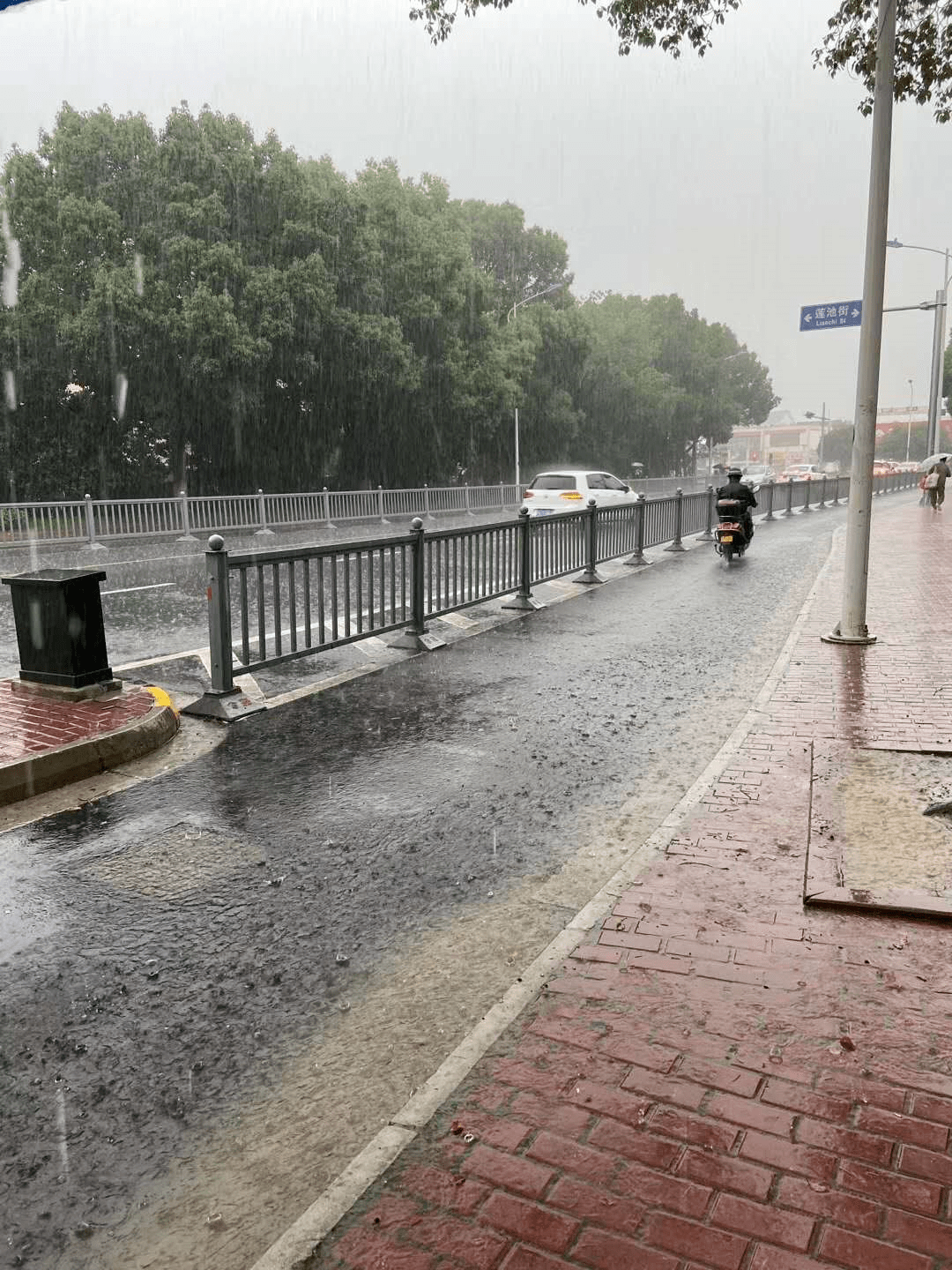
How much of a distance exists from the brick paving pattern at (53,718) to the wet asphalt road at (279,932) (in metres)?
0.70

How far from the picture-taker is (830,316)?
37.1 feet

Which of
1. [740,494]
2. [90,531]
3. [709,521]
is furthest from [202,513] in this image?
[740,494]

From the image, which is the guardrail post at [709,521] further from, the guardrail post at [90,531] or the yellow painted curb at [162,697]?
the yellow painted curb at [162,697]

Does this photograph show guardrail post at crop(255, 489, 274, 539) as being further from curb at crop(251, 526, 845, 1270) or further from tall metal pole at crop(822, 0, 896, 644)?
curb at crop(251, 526, 845, 1270)

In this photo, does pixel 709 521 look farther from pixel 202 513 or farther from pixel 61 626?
pixel 61 626

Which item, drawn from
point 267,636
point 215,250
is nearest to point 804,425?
point 215,250

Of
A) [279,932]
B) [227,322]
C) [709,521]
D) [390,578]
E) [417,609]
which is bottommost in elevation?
[279,932]

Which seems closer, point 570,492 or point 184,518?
point 184,518

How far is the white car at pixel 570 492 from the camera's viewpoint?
79.5 feet

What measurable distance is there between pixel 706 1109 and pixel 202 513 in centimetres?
2249

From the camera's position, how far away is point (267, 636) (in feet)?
33.0

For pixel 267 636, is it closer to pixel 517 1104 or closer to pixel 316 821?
pixel 316 821

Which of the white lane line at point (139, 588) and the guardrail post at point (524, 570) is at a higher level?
the guardrail post at point (524, 570)

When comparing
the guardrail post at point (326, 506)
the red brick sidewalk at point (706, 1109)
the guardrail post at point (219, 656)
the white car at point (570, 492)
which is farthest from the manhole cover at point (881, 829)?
the guardrail post at point (326, 506)
